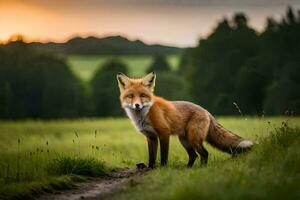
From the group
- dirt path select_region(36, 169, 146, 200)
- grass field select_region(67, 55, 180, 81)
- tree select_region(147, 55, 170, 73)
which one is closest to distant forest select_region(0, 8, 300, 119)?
grass field select_region(67, 55, 180, 81)

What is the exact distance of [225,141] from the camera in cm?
1334

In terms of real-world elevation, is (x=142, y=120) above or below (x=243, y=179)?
above

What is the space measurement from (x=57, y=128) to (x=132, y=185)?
21636 millimetres

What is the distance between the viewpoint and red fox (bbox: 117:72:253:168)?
41.7 ft

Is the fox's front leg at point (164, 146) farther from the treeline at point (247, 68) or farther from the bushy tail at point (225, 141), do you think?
the treeline at point (247, 68)

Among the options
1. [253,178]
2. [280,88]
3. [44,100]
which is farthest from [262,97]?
[253,178]

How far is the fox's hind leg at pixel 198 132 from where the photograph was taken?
13.0 m

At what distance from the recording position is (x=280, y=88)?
52.3m

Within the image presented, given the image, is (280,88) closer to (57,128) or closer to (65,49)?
(57,128)

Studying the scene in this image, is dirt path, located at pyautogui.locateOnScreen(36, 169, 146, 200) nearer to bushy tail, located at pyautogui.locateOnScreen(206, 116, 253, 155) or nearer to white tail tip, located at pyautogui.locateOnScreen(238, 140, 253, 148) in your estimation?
bushy tail, located at pyautogui.locateOnScreen(206, 116, 253, 155)

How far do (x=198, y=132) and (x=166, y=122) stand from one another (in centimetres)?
81

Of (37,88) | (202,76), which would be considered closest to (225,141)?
(202,76)

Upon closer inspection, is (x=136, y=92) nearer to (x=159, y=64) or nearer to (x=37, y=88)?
(x=37, y=88)

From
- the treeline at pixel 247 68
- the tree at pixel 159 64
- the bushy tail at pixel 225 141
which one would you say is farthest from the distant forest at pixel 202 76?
the bushy tail at pixel 225 141
